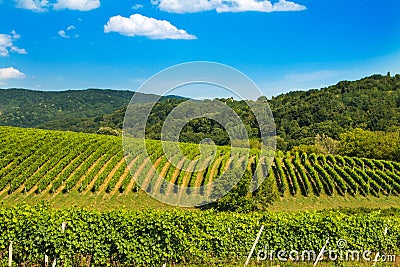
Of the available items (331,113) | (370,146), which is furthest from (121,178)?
(331,113)

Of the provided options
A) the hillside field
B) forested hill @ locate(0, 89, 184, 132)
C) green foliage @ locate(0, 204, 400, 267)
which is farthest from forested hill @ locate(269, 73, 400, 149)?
forested hill @ locate(0, 89, 184, 132)

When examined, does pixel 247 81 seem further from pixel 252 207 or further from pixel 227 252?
pixel 252 207

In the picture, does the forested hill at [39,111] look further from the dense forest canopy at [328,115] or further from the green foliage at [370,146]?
the green foliage at [370,146]

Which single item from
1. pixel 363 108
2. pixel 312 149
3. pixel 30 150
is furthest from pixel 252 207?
pixel 363 108

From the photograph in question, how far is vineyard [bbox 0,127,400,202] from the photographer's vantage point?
29703 millimetres

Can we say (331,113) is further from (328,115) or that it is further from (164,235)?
(164,235)

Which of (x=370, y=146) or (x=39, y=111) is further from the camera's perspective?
(x=39, y=111)

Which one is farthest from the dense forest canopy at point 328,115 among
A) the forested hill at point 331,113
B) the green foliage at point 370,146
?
the green foliage at point 370,146

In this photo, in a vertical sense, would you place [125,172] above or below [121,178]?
above

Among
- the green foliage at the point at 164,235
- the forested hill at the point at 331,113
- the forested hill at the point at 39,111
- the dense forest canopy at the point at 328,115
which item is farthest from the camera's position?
the forested hill at the point at 39,111

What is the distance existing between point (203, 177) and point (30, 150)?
54.6 ft

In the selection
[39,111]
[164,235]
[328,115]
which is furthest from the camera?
[39,111]

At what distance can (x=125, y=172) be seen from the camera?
32938mm

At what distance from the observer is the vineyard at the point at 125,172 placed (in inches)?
1169
